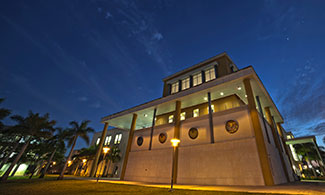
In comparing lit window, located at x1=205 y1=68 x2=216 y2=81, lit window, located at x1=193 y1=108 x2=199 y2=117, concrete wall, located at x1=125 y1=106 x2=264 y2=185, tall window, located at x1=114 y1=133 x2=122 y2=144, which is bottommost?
concrete wall, located at x1=125 y1=106 x2=264 y2=185

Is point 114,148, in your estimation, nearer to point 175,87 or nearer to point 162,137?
point 162,137

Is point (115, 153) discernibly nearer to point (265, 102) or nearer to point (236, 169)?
point (236, 169)

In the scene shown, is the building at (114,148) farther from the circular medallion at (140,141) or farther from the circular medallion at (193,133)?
the circular medallion at (193,133)

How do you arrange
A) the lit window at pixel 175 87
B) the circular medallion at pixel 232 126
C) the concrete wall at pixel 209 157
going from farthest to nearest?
the lit window at pixel 175 87 < the circular medallion at pixel 232 126 < the concrete wall at pixel 209 157

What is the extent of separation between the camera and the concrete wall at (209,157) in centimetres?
1439

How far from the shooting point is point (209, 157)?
16.8 meters

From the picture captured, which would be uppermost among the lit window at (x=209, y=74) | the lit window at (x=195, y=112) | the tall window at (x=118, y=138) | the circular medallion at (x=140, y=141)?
the lit window at (x=209, y=74)

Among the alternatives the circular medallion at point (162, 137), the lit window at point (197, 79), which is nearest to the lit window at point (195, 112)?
the lit window at point (197, 79)

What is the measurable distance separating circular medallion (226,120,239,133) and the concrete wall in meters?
0.34

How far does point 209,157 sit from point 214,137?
2.34 m

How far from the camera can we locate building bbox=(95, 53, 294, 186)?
14664mm

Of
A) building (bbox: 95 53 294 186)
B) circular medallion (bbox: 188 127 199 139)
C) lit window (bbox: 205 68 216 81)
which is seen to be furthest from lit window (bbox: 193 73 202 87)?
circular medallion (bbox: 188 127 199 139)

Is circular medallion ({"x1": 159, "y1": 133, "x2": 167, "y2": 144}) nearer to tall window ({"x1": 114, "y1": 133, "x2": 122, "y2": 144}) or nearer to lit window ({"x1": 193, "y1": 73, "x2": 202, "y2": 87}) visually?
lit window ({"x1": 193, "y1": 73, "x2": 202, "y2": 87})

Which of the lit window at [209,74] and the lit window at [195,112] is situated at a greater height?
the lit window at [209,74]
